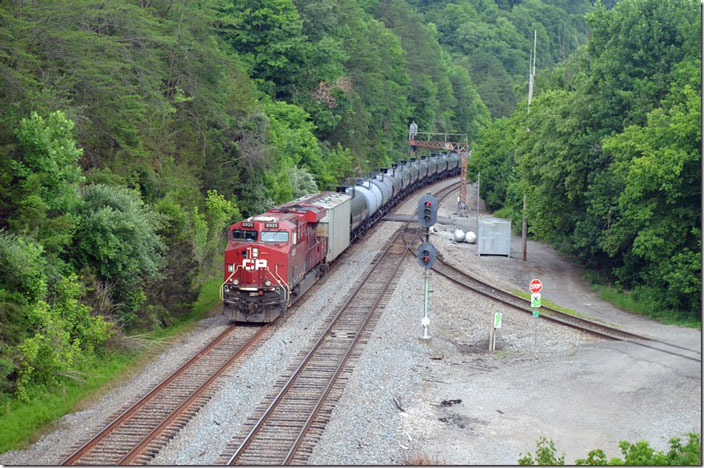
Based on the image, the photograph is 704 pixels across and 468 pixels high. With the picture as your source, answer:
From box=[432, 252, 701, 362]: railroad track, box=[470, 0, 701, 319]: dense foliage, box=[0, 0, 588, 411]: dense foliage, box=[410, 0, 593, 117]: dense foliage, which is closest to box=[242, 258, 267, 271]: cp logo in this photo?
box=[0, 0, 588, 411]: dense foliage

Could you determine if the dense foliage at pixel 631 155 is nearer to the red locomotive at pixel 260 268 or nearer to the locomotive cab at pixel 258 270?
the red locomotive at pixel 260 268

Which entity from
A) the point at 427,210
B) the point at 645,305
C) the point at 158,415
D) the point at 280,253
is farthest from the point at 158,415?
the point at 645,305

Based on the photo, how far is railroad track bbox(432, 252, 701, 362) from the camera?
78.0ft

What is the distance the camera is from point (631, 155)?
1250 inches

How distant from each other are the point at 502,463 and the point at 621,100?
2476cm

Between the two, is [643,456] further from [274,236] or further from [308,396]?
[274,236]

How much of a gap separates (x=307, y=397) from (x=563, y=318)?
12646 millimetres

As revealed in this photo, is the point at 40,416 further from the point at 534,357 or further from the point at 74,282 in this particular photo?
the point at 534,357

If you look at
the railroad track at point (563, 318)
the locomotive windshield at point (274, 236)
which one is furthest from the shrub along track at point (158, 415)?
the railroad track at point (563, 318)

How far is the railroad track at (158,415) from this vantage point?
1490 cm

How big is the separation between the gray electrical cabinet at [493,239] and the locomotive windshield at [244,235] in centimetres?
1968

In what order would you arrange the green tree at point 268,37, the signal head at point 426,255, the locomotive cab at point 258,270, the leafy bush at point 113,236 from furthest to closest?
the green tree at point 268,37 → the locomotive cab at point 258,270 → the signal head at point 426,255 → the leafy bush at point 113,236

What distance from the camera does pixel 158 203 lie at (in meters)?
26.0

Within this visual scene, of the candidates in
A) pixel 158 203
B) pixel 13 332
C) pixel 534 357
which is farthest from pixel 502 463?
pixel 158 203
